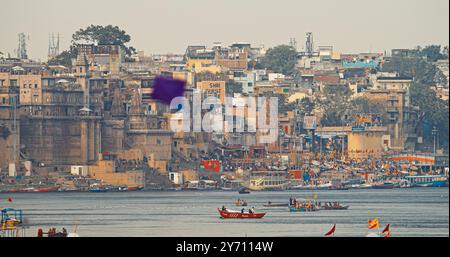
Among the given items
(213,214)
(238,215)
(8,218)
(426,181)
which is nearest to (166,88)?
(426,181)

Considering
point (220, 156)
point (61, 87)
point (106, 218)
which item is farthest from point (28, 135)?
point (106, 218)

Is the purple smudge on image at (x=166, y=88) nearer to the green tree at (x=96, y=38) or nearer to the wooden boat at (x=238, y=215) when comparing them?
the green tree at (x=96, y=38)

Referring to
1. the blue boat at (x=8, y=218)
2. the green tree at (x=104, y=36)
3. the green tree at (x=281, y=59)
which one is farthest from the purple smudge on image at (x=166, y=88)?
the blue boat at (x=8, y=218)

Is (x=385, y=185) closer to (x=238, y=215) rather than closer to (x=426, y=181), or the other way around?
(x=426, y=181)

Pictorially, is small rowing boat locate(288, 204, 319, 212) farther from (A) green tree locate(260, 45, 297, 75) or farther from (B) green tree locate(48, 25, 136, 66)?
(A) green tree locate(260, 45, 297, 75)

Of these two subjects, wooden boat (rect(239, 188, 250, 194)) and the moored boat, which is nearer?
wooden boat (rect(239, 188, 250, 194))

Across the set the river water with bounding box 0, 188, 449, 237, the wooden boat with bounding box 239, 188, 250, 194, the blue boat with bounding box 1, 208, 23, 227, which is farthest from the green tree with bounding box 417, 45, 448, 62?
the blue boat with bounding box 1, 208, 23, 227
